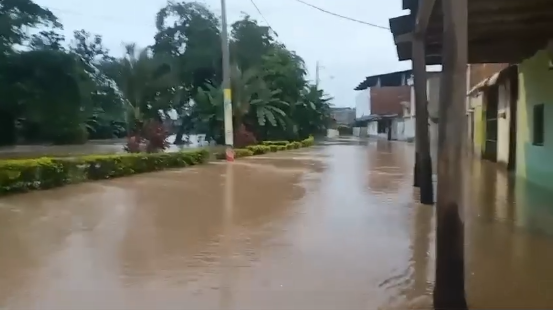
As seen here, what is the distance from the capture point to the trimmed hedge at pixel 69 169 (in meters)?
11.9

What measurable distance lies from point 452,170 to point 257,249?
2.93 meters

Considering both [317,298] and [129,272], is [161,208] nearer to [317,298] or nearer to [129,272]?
[129,272]

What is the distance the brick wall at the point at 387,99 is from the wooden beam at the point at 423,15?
50296 millimetres

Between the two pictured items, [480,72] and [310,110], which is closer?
[480,72]

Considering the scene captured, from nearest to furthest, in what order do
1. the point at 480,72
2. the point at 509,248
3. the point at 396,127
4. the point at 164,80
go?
the point at 509,248 → the point at 480,72 → the point at 164,80 → the point at 396,127

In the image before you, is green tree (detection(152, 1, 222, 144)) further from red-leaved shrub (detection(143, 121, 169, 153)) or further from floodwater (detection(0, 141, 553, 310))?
floodwater (detection(0, 141, 553, 310))

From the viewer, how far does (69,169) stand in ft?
45.0

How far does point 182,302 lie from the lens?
194 inches

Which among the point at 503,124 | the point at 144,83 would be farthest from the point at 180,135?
the point at 503,124

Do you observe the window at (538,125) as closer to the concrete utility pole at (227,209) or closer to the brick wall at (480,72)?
the concrete utility pole at (227,209)

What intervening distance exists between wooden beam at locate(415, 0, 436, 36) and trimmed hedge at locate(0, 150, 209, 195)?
8110 millimetres

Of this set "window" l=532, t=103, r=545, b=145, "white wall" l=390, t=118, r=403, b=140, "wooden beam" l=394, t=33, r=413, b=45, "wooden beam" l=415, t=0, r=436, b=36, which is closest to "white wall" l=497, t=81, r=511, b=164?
"window" l=532, t=103, r=545, b=145

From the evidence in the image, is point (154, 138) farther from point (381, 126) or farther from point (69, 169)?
point (381, 126)

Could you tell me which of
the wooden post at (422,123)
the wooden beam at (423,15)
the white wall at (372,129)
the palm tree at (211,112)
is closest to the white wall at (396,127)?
the white wall at (372,129)
